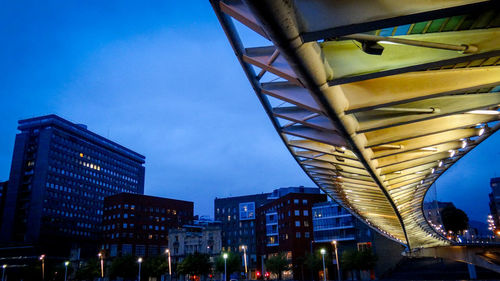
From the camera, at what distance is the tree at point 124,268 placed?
88.9 meters

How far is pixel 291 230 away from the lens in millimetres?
98250

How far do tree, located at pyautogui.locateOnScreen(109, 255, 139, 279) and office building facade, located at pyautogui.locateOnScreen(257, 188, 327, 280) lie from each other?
34344 mm

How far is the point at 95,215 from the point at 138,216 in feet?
122

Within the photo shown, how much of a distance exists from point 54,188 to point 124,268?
53257 mm

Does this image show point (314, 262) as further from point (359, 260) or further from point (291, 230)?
point (291, 230)

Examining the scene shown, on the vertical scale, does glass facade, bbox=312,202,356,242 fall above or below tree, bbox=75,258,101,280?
above

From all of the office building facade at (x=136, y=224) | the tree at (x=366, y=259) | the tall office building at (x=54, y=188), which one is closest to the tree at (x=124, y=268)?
the office building facade at (x=136, y=224)

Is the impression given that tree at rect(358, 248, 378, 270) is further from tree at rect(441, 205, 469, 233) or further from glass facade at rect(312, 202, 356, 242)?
tree at rect(441, 205, 469, 233)

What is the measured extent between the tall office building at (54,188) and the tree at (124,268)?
41.5m

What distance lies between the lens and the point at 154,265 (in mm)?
89250

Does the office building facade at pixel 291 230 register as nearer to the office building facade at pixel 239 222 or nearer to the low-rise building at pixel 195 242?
the office building facade at pixel 239 222

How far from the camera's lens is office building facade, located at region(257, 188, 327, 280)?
9538cm

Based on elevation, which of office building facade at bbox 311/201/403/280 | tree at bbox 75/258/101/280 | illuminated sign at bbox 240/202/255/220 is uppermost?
illuminated sign at bbox 240/202/255/220

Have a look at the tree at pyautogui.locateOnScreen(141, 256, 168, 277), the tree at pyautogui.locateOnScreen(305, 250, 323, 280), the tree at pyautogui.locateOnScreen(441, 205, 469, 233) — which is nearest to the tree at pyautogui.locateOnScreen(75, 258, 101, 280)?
the tree at pyautogui.locateOnScreen(141, 256, 168, 277)
